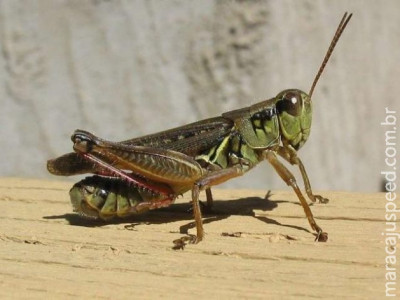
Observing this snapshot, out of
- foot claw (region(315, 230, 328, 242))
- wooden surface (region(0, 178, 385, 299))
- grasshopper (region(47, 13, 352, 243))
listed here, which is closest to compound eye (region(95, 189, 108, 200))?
grasshopper (region(47, 13, 352, 243))

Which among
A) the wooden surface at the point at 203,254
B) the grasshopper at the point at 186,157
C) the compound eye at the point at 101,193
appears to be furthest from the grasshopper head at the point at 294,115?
the compound eye at the point at 101,193

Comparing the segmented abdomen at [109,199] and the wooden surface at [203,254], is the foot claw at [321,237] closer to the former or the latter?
the wooden surface at [203,254]

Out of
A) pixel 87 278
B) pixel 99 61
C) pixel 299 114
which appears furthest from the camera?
pixel 99 61

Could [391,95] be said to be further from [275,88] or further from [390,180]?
[275,88]

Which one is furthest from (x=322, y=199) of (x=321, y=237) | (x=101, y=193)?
(x=101, y=193)

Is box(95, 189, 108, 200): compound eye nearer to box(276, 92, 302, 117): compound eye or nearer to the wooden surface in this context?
the wooden surface

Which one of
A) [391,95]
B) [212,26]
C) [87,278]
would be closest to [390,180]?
[391,95]

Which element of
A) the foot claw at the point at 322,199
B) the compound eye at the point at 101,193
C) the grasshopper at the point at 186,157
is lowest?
the foot claw at the point at 322,199
